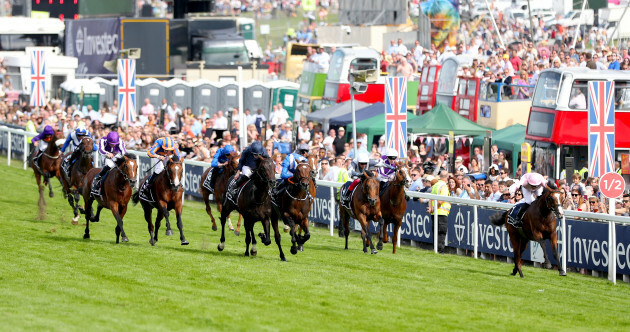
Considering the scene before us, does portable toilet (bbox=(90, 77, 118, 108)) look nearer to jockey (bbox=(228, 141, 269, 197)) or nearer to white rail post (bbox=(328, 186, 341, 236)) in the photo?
white rail post (bbox=(328, 186, 341, 236))

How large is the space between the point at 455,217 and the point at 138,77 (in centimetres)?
2618

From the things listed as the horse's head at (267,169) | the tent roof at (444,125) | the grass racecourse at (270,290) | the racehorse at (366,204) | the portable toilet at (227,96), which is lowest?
the grass racecourse at (270,290)

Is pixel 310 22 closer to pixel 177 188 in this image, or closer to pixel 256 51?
pixel 256 51

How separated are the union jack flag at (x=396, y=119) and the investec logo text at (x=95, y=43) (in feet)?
84.7

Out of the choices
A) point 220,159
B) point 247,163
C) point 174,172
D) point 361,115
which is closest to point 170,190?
point 174,172

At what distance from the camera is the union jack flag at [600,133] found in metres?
15.5

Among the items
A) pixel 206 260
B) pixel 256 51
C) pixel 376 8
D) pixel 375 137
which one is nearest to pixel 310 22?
pixel 376 8

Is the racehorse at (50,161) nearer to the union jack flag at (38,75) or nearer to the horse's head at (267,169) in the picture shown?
the union jack flag at (38,75)

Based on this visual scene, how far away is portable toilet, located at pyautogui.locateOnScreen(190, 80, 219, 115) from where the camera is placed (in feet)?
131

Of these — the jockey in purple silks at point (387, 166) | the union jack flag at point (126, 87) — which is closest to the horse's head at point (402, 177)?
the jockey in purple silks at point (387, 166)

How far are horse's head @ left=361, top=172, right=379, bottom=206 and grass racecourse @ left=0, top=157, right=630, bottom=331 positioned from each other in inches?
37.2

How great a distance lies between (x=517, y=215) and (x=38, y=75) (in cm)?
1707

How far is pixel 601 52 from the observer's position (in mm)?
27688

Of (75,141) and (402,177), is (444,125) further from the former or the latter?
(75,141)
